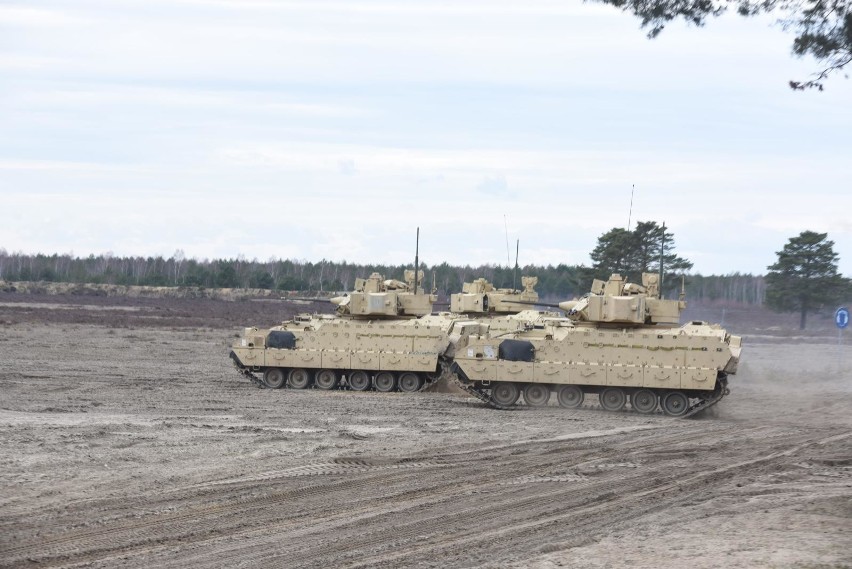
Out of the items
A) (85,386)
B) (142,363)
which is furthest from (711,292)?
(85,386)

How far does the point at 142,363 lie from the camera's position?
36.0m

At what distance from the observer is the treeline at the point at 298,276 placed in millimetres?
83375

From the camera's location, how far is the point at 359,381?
1153 inches

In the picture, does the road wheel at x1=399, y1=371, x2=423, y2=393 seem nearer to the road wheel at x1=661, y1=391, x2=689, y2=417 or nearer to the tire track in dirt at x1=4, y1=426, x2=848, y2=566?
the road wheel at x1=661, y1=391, x2=689, y2=417

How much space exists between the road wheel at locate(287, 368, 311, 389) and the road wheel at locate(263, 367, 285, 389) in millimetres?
202

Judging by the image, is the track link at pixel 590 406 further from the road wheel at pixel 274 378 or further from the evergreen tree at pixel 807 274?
the evergreen tree at pixel 807 274

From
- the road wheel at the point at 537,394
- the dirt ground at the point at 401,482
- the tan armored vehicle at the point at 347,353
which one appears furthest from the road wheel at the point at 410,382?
the road wheel at the point at 537,394

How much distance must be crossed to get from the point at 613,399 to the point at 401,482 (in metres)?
11.9

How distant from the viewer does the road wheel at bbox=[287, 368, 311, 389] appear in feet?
96.7

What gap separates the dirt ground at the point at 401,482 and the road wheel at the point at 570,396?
1.46 feet

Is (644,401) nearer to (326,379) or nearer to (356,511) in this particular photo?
(326,379)

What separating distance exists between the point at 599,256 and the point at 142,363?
29.3 metres

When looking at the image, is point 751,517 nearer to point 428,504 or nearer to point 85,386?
point 428,504

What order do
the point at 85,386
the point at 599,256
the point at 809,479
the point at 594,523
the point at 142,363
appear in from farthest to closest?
the point at 599,256, the point at 142,363, the point at 85,386, the point at 809,479, the point at 594,523
